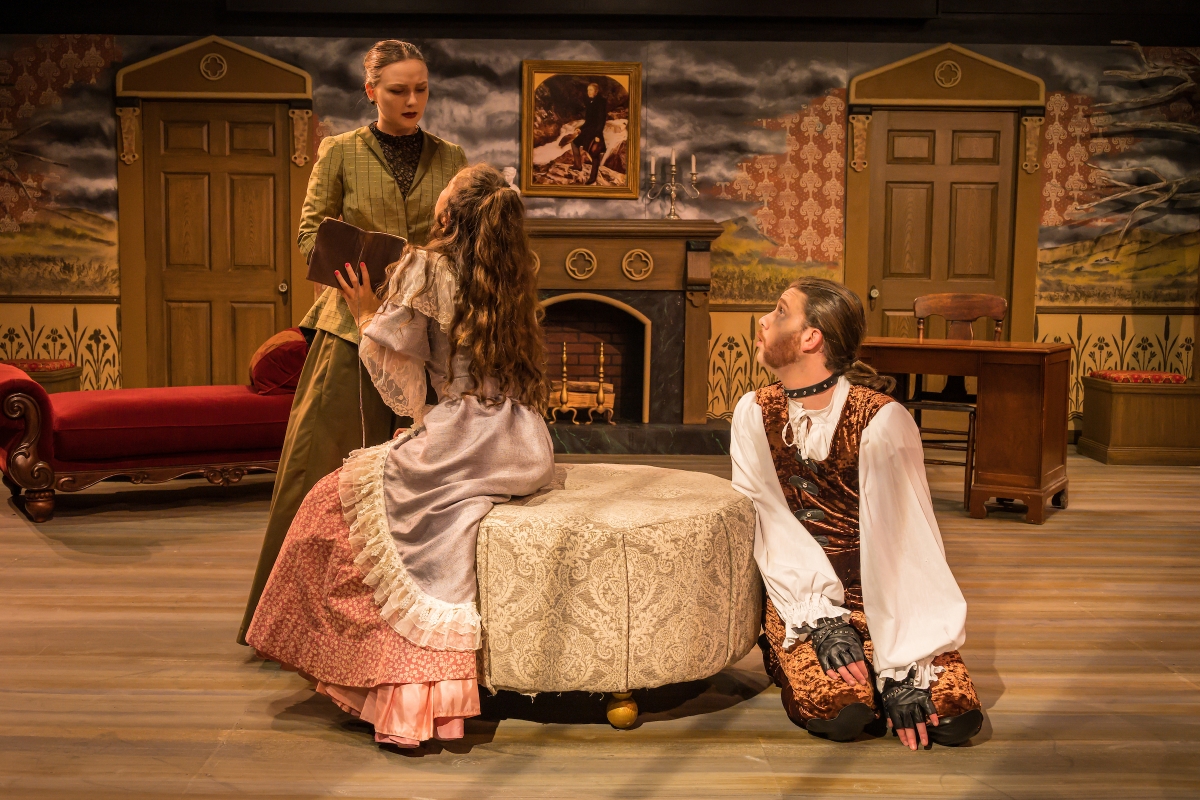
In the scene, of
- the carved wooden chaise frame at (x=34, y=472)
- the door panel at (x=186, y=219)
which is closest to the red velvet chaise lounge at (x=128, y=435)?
the carved wooden chaise frame at (x=34, y=472)

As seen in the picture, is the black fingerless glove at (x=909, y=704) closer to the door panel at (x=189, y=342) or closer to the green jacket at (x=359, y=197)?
the green jacket at (x=359, y=197)

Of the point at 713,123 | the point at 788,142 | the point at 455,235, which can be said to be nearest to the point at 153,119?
the point at 713,123

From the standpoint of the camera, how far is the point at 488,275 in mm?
2398

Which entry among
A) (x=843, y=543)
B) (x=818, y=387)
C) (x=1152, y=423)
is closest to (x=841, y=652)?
(x=843, y=543)

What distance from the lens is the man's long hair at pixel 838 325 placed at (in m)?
2.58

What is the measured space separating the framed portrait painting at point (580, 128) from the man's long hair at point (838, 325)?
16.7ft

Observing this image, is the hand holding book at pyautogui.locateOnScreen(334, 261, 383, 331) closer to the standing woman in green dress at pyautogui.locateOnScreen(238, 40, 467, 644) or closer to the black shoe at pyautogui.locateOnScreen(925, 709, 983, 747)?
the standing woman in green dress at pyautogui.locateOnScreen(238, 40, 467, 644)

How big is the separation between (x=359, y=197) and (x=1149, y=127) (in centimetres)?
668

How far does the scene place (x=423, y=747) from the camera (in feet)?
7.78

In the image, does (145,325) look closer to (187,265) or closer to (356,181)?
(187,265)

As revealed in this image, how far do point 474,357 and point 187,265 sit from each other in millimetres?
5918

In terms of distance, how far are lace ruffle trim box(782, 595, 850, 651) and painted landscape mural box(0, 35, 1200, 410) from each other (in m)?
5.18

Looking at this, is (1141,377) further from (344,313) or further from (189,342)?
(189,342)

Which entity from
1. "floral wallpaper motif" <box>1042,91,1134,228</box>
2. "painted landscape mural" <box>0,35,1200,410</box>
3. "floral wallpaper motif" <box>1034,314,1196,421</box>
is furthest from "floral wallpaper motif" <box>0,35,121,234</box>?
"floral wallpaper motif" <box>1034,314,1196,421</box>
